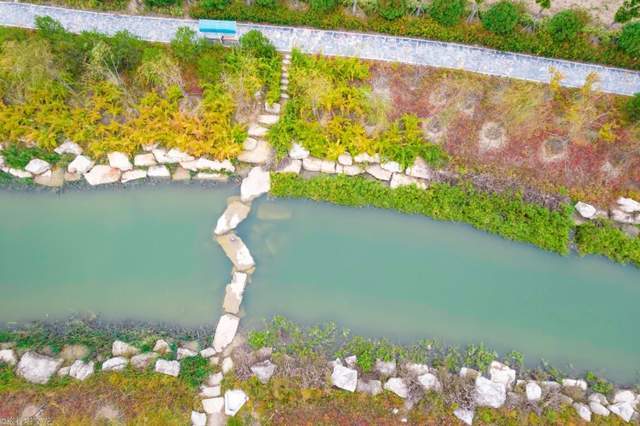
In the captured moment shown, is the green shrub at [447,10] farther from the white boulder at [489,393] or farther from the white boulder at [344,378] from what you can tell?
the white boulder at [344,378]

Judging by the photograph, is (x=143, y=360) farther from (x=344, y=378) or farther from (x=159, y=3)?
(x=159, y=3)

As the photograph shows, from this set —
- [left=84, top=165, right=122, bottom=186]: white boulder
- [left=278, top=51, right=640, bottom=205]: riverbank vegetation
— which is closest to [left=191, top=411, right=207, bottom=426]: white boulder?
[left=84, top=165, right=122, bottom=186]: white boulder

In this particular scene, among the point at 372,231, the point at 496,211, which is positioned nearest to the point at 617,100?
the point at 496,211

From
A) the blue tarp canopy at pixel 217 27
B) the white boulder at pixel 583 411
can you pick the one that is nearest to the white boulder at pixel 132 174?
the blue tarp canopy at pixel 217 27

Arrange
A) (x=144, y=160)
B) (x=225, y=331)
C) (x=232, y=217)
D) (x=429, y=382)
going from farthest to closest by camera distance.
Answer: (x=144, y=160), (x=232, y=217), (x=225, y=331), (x=429, y=382)

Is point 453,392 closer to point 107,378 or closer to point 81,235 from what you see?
point 107,378

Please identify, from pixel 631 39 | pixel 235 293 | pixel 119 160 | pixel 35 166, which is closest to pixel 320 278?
pixel 235 293
